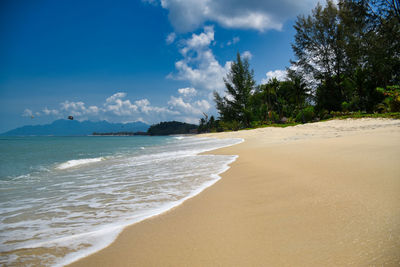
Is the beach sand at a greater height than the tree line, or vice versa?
the tree line

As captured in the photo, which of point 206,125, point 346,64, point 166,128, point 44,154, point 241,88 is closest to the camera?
point 44,154

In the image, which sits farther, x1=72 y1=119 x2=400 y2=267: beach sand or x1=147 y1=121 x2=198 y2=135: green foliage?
x1=147 y1=121 x2=198 y2=135: green foliage

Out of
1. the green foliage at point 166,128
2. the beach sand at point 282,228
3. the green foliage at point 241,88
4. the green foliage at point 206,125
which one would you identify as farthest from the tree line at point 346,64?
the green foliage at point 166,128

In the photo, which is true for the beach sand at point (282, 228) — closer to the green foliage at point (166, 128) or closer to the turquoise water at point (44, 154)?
the turquoise water at point (44, 154)

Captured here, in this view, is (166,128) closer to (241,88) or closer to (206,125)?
(206,125)

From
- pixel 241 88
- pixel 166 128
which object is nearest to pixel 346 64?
pixel 241 88

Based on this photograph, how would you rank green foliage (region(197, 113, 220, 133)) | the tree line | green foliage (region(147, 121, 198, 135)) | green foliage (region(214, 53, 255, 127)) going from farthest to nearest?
green foliage (region(147, 121, 198, 135)) < green foliage (region(197, 113, 220, 133)) < green foliage (region(214, 53, 255, 127)) < the tree line

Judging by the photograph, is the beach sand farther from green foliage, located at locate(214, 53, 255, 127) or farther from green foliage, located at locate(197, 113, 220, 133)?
green foliage, located at locate(197, 113, 220, 133)

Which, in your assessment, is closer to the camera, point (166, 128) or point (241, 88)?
point (241, 88)

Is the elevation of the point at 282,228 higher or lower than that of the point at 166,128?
lower

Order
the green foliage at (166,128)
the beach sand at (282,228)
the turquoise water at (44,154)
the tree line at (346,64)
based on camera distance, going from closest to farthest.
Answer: the beach sand at (282,228) → the turquoise water at (44,154) → the tree line at (346,64) → the green foliage at (166,128)

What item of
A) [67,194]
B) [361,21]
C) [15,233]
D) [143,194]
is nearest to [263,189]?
[143,194]

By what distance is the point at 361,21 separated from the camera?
15656 millimetres

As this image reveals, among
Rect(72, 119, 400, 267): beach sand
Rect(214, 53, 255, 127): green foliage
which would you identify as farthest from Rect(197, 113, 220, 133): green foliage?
Rect(72, 119, 400, 267): beach sand
